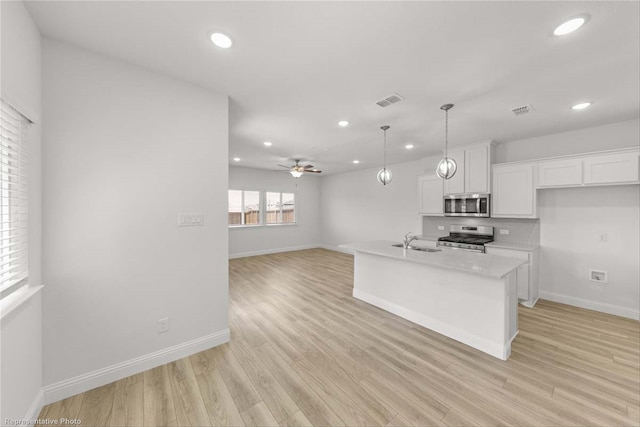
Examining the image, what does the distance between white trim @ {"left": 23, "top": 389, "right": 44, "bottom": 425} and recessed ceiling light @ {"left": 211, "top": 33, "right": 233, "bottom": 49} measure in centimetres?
288

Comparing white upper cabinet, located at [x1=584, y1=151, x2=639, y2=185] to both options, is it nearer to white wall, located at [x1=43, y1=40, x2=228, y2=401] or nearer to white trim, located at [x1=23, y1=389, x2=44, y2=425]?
white wall, located at [x1=43, y1=40, x2=228, y2=401]

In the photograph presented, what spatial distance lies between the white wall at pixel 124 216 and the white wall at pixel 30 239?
0.08 metres

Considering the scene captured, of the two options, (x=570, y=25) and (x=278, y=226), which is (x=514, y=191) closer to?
(x=570, y=25)

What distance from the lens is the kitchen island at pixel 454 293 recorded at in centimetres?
243

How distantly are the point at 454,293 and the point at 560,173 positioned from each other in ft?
8.94

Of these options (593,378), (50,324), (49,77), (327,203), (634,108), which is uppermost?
(634,108)

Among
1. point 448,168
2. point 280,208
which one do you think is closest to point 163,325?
point 448,168

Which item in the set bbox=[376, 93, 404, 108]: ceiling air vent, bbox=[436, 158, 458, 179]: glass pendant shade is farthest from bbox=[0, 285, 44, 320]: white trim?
bbox=[436, 158, 458, 179]: glass pendant shade

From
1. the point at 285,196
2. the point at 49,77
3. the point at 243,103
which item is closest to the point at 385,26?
the point at 243,103

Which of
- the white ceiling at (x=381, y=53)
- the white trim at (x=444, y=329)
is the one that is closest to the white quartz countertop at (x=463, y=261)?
the white trim at (x=444, y=329)

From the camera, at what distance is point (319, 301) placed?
384 cm

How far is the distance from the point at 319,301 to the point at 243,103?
120 inches

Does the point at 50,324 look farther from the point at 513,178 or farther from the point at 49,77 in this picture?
the point at 513,178

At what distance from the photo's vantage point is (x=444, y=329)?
2.83 metres
